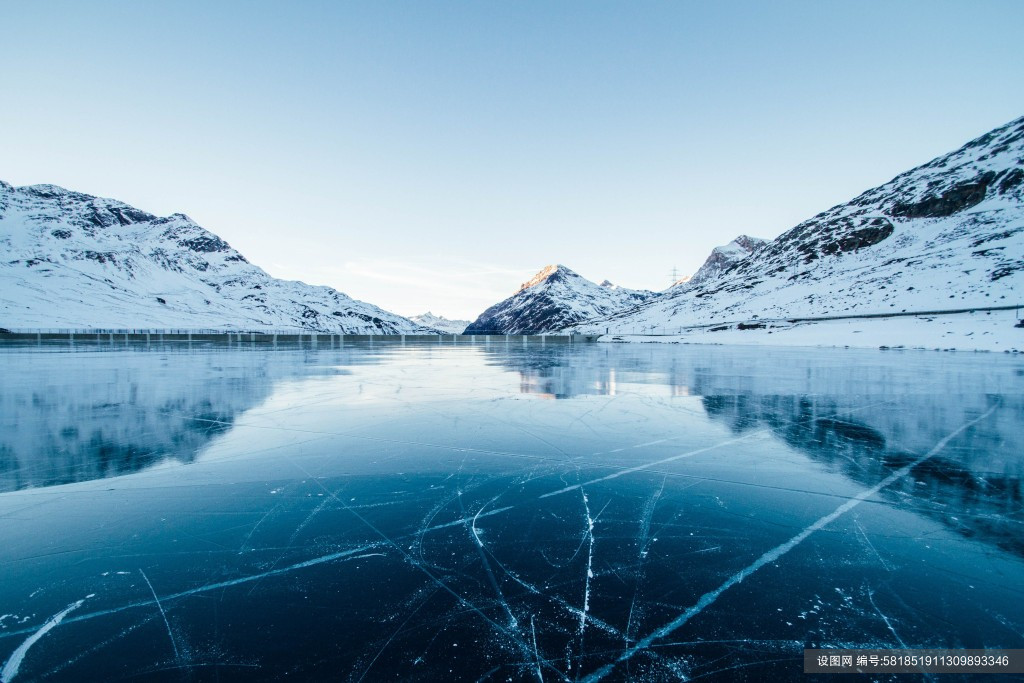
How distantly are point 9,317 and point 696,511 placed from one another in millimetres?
201255

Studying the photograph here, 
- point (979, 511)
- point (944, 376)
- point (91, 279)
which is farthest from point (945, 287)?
point (91, 279)

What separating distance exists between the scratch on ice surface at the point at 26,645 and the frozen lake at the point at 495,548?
0.01 metres

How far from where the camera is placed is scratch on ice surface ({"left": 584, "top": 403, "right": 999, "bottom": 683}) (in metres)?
2.28

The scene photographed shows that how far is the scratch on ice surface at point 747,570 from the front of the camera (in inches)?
89.8

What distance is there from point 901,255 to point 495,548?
457ft

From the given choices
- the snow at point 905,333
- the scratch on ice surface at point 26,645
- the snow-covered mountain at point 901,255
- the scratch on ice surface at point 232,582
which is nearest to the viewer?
the scratch on ice surface at point 26,645

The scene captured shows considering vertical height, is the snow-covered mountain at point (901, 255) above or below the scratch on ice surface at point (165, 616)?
above

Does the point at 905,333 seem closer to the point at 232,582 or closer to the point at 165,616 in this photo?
the point at 232,582

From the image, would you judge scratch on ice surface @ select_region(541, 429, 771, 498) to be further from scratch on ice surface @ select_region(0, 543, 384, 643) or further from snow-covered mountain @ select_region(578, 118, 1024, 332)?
snow-covered mountain @ select_region(578, 118, 1024, 332)

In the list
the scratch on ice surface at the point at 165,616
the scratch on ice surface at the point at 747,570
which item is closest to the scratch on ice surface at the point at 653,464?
the scratch on ice surface at the point at 747,570

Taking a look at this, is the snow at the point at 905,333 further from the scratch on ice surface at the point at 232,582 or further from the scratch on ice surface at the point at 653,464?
the scratch on ice surface at the point at 232,582

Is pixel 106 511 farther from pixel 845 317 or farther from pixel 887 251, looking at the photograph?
pixel 887 251

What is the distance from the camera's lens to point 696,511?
164 inches

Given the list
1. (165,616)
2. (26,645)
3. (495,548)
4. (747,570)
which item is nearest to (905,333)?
(747,570)
